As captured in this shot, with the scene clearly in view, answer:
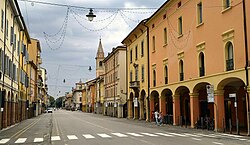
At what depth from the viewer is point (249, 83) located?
22.9 m

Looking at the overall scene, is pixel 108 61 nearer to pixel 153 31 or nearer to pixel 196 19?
pixel 153 31

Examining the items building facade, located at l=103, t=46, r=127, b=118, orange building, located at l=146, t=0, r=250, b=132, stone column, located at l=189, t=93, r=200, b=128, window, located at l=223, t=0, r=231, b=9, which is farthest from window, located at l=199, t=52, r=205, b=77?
building facade, located at l=103, t=46, r=127, b=118

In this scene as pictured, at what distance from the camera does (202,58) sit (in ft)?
98.4

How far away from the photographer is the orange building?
2453 centimetres

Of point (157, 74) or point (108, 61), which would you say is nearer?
point (157, 74)

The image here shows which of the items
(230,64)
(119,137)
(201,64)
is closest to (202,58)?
(201,64)

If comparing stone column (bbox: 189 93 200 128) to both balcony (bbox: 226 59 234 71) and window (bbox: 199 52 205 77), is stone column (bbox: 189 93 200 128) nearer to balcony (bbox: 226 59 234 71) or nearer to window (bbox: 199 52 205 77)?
window (bbox: 199 52 205 77)

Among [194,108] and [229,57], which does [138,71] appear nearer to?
[194,108]

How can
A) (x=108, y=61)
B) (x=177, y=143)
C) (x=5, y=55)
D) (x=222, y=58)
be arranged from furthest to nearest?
(x=108, y=61) → (x=5, y=55) → (x=222, y=58) → (x=177, y=143)

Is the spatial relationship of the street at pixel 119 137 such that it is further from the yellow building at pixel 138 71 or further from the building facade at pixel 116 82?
the building facade at pixel 116 82

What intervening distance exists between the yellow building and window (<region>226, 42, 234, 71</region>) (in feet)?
65.3

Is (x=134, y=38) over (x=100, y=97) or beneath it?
over

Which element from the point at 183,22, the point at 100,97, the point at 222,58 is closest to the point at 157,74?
the point at 183,22

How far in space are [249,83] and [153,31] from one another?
68.8ft
